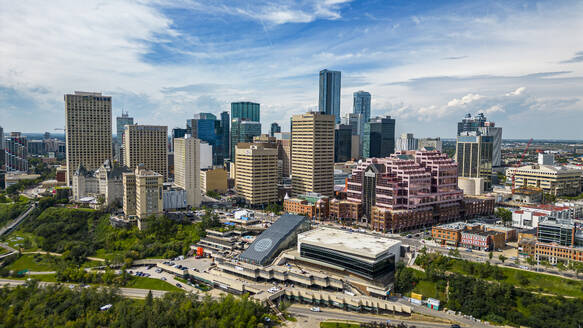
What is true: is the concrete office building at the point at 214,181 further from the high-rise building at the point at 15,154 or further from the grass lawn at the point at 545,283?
the grass lawn at the point at 545,283

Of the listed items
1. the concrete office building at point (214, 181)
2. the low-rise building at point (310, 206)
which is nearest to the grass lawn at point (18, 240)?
the concrete office building at point (214, 181)

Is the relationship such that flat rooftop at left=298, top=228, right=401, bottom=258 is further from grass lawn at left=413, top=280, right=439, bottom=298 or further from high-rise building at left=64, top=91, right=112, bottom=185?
high-rise building at left=64, top=91, right=112, bottom=185

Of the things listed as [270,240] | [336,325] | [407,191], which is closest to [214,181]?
[270,240]

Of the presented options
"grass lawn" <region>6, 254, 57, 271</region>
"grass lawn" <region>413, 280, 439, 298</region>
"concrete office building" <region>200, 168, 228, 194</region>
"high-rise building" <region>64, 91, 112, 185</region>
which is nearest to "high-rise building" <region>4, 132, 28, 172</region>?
"high-rise building" <region>64, 91, 112, 185</region>

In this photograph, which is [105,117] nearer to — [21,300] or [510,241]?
[21,300]

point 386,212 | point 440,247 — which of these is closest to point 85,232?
point 386,212

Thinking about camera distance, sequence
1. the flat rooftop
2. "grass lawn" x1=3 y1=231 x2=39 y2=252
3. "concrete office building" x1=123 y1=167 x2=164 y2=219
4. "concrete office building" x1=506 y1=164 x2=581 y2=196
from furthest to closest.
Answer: "concrete office building" x1=506 y1=164 x2=581 y2=196 < "concrete office building" x1=123 y1=167 x2=164 y2=219 < "grass lawn" x1=3 y1=231 x2=39 y2=252 < the flat rooftop
